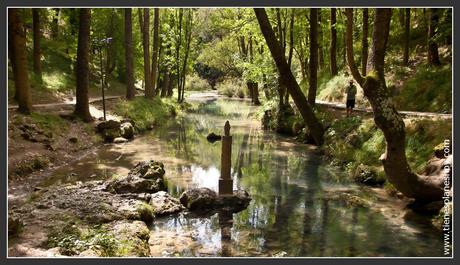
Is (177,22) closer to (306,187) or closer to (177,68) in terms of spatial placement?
(177,68)

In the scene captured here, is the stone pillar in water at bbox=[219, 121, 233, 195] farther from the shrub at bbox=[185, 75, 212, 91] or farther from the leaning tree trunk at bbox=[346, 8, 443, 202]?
the shrub at bbox=[185, 75, 212, 91]

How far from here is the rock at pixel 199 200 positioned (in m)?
11.3

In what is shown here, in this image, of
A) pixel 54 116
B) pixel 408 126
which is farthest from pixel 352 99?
pixel 54 116

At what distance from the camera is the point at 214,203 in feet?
37.7

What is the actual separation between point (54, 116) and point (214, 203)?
10547 millimetres

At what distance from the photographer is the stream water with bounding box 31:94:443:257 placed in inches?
348

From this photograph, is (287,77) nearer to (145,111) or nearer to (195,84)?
(145,111)

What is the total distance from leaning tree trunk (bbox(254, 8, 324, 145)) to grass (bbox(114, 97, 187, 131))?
32.6 ft

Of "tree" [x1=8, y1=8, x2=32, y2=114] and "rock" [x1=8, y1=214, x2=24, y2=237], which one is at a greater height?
"tree" [x1=8, y1=8, x2=32, y2=114]

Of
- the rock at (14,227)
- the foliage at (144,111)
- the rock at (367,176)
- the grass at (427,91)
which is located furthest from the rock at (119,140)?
the grass at (427,91)

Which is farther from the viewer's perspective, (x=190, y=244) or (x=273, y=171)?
(x=273, y=171)

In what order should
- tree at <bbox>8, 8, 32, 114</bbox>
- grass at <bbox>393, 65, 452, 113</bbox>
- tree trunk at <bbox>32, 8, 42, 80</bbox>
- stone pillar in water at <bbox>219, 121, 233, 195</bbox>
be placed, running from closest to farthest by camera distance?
stone pillar in water at <bbox>219, 121, 233, 195</bbox> < tree at <bbox>8, 8, 32, 114</bbox> < grass at <bbox>393, 65, 452, 113</bbox> < tree trunk at <bbox>32, 8, 42, 80</bbox>

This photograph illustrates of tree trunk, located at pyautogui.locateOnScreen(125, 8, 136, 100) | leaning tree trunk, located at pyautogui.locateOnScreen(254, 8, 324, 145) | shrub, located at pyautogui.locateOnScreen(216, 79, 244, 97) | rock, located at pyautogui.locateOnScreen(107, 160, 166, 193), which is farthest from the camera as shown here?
shrub, located at pyautogui.locateOnScreen(216, 79, 244, 97)

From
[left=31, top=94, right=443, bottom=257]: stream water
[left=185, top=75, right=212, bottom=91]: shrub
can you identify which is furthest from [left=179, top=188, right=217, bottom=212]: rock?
[left=185, top=75, right=212, bottom=91]: shrub
